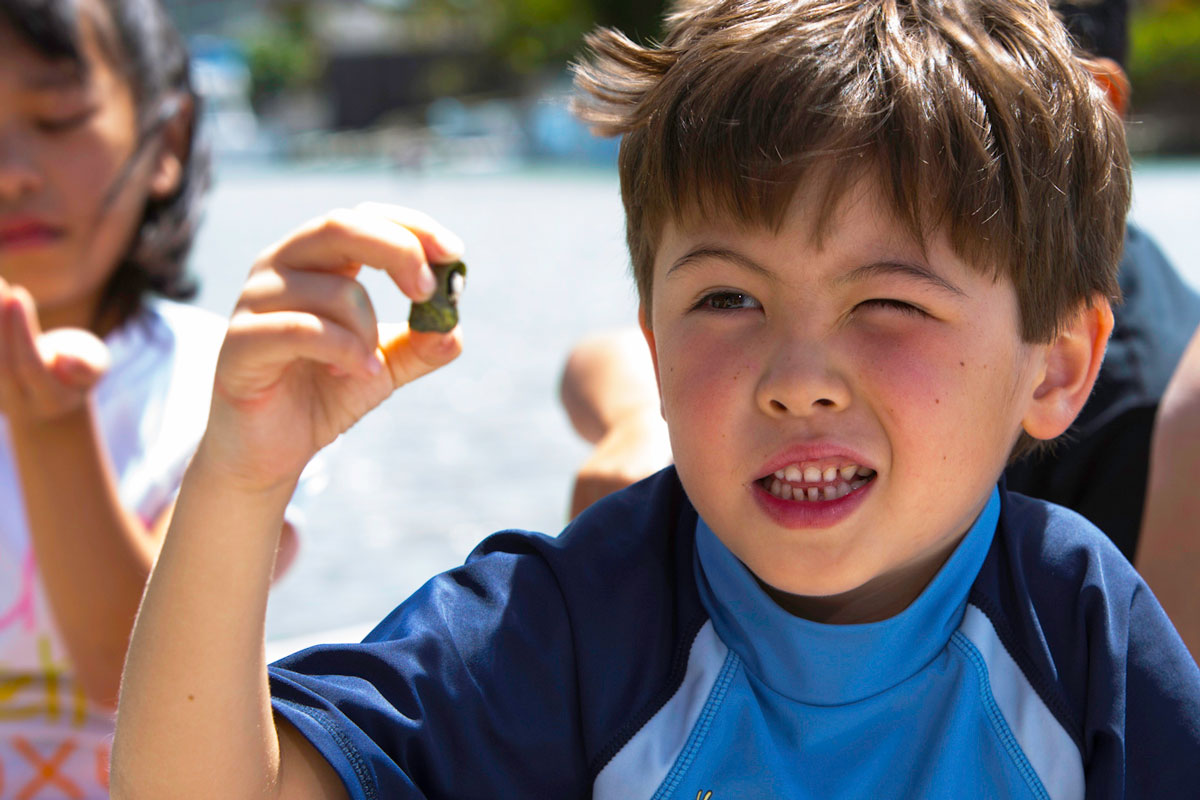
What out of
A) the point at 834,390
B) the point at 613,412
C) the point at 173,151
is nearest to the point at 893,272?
the point at 834,390

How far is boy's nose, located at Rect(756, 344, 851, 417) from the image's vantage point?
1.14 m

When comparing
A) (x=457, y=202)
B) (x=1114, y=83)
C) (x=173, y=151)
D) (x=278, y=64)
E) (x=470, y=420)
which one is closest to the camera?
(x=1114, y=83)

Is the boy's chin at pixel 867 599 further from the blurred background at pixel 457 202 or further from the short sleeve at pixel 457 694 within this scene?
the blurred background at pixel 457 202

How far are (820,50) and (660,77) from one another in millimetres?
205

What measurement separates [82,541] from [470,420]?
15.3 feet

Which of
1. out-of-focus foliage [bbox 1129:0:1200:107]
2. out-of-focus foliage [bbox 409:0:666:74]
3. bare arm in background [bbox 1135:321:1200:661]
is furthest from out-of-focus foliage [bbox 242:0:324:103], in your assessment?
bare arm in background [bbox 1135:321:1200:661]

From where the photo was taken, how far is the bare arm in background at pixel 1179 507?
1564 mm

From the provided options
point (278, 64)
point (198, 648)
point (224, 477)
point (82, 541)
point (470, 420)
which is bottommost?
point (470, 420)

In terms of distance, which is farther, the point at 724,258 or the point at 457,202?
the point at 457,202

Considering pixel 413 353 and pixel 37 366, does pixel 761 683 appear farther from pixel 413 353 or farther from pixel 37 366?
pixel 37 366

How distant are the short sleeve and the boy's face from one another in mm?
204

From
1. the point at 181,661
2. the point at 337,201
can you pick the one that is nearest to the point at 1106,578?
the point at 181,661

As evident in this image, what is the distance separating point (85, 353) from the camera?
164 cm

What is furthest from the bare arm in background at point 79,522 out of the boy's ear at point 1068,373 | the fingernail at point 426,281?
the boy's ear at point 1068,373
